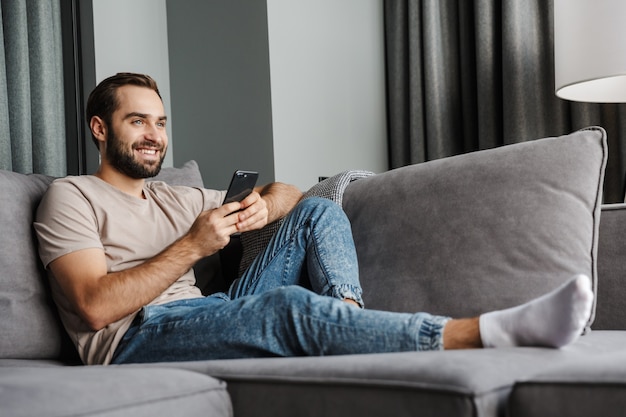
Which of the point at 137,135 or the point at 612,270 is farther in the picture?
the point at 137,135

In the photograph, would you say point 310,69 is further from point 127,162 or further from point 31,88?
point 127,162

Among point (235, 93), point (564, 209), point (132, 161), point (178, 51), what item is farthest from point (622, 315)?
point (178, 51)

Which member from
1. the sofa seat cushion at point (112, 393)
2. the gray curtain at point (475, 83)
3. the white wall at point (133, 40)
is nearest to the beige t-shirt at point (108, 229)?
the sofa seat cushion at point (112, 393)

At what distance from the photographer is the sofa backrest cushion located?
5.45 feet

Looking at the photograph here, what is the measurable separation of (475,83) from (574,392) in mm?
2444

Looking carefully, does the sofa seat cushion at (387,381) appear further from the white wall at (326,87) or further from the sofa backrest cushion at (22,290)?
the white wall at (326,87)

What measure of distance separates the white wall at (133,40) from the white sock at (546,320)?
2.11 metres

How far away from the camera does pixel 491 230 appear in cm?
165

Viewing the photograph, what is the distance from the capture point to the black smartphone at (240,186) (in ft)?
6.14

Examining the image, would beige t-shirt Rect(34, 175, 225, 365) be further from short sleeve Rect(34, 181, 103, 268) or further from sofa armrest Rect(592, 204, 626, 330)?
sofa armrest Rect(592, 204, 626, 330)

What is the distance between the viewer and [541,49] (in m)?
3.01

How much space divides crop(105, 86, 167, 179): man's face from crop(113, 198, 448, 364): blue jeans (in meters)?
0.39

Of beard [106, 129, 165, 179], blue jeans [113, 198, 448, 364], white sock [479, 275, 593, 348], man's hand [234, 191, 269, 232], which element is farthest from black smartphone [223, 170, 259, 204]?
white sock [479, 275, 593, 348]

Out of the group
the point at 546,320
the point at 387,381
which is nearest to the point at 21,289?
the point at 387,381
